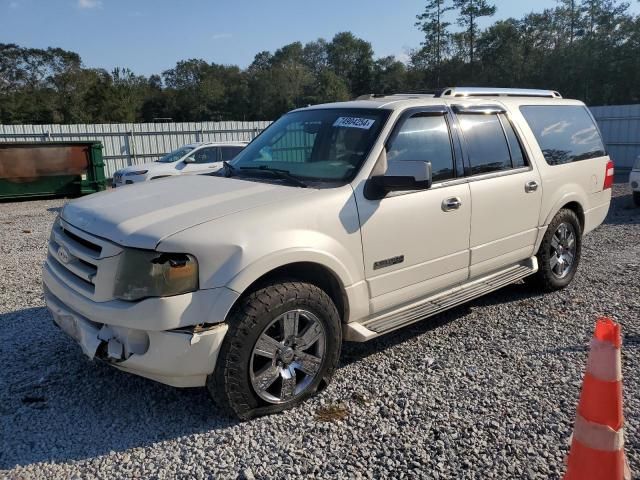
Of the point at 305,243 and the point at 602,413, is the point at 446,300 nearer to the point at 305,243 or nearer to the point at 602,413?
the point at 305,243

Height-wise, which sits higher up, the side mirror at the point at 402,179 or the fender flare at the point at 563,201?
the side mirror at the point at 402,179

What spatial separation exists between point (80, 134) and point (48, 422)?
68.8 ft

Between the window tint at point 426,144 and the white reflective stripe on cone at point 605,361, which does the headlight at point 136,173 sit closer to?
the window tint at point 426,144

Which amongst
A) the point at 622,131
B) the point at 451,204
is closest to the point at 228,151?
the point at 451,204

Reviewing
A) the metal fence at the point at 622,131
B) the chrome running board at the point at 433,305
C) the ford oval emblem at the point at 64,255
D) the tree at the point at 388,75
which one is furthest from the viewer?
the tree at the point at 388,75

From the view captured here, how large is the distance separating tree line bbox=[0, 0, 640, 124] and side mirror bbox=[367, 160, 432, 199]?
4444cm

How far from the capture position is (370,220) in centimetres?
358

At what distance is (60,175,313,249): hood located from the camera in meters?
2.98

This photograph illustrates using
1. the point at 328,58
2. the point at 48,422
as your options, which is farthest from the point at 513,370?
the point at 328,58

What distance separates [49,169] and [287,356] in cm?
1416

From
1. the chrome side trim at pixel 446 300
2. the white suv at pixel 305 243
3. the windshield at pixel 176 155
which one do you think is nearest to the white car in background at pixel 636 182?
the white suv at pixel 305 243

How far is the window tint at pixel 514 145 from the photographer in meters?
4.79

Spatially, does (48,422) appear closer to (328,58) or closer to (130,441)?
(130,441)

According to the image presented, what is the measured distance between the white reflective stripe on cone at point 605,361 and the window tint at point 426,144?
6.75ft
